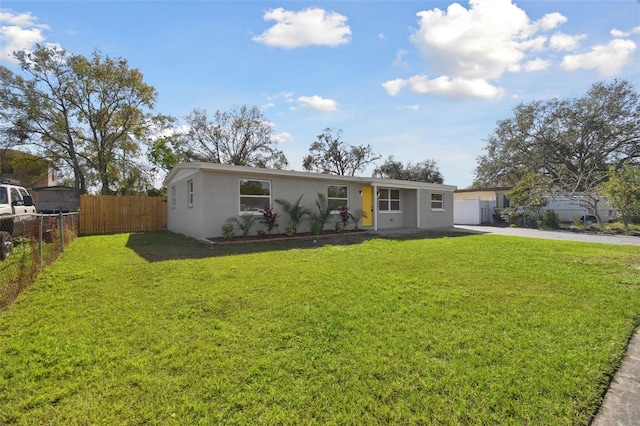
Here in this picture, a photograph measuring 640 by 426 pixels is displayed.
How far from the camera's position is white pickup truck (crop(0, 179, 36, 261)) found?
7004mm

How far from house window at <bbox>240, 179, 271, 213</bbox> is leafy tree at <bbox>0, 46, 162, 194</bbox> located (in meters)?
18.6

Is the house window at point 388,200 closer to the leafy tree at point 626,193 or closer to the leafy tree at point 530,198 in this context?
the leafy tree at point 530,198

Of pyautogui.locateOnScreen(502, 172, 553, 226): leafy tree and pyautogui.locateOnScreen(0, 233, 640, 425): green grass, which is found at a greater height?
pyautogui.locateOnScreen(502, 172, 553, 226): leafy tree

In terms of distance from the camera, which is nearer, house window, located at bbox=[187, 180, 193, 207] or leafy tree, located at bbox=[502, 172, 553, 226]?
house window, located at bbox=[187, 180, 193, 207]

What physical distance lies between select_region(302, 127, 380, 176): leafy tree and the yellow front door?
21478 millimetres

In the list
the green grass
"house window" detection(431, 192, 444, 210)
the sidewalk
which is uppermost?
"house window" detection(431, 192, 444, 210)

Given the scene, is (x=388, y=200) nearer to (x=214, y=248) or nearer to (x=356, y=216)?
(x=356, y=216)

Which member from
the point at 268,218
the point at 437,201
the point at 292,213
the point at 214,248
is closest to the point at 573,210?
the point at 437,201

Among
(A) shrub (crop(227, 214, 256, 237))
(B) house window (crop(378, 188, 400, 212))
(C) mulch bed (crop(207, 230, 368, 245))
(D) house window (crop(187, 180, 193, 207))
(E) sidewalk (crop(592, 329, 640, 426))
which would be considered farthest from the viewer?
(B) house window (crop(378, 188, 400, 212))

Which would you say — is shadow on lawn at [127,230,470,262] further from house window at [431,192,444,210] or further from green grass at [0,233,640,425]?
house window at [431,192,444,210]

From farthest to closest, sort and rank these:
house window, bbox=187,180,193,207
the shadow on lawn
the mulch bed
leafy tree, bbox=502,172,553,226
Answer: leafy tree, bbox=502,172,553,226
house window, bbox=187,180,193,207
the mulch bed
the shadow on lawn

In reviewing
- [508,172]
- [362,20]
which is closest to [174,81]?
[362,20]

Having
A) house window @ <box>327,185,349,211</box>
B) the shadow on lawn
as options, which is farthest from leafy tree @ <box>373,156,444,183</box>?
the shadow on lawn

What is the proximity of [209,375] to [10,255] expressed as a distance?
25.1 ft
